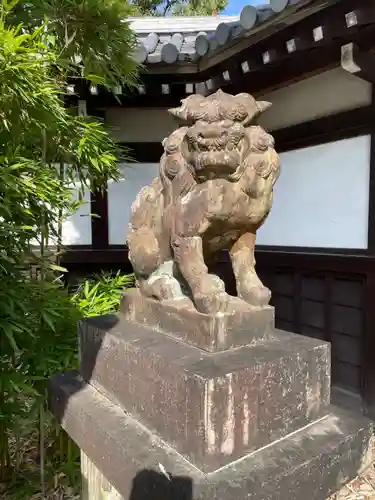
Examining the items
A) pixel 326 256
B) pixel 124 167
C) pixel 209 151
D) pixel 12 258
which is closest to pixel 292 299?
pixel 326 256

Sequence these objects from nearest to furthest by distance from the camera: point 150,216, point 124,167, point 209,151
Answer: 1. point 209,151
2. point 150,216
3. point 124,167

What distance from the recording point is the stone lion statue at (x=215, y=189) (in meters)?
1.28

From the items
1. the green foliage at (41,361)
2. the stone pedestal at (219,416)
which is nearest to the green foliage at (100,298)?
the green foliage at (41,361)

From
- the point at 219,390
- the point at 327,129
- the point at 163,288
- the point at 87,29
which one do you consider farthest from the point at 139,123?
the point at 219,390

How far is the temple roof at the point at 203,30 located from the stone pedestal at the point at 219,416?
1.98 m

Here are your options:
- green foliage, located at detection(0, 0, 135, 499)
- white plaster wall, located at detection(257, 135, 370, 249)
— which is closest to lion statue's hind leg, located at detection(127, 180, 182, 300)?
green foliage, located at detection(0, 0, 135, 499)

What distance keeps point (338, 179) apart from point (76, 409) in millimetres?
2647

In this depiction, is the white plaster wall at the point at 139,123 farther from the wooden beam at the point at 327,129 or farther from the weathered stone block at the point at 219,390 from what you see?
the weathered stone block at the point at 219,390

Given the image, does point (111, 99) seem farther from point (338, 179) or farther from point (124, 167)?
point (338, 179)

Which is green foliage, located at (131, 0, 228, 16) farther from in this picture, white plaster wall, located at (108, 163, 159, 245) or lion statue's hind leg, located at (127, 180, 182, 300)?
lion statue's hind leg, located at (127, 180, 182, 300)

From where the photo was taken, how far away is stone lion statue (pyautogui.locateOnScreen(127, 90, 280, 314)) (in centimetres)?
128

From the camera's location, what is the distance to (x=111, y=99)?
13.4 feet

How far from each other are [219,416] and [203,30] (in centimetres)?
420

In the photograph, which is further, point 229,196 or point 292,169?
point 292,169
